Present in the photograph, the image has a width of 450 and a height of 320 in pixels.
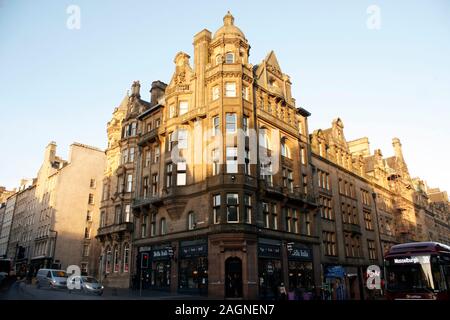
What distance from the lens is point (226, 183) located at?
29469 mm

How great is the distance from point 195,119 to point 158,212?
10.7 metres

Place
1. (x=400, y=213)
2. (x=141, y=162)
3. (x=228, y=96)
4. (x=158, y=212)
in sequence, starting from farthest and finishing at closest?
(x=400, y=213)
(x=141, y=162)
(x=158, y=212)
(x=228, y=96)

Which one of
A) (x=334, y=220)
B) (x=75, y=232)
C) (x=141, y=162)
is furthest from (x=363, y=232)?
(x=75, y=232)

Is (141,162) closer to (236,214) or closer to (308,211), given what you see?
(236,214)

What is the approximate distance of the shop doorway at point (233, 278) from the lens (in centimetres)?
2722

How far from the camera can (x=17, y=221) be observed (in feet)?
276

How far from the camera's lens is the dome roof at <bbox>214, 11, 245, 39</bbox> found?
35188mm

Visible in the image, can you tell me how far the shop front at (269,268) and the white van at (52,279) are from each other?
62.3 feet

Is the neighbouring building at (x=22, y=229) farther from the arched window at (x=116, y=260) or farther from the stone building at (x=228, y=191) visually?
the arched window at (x=116, y=260)

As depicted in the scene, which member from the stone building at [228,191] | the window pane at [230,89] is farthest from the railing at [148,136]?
the window pane at [230,89]

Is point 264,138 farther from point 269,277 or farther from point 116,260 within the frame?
point 116,260

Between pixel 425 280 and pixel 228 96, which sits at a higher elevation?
pixel 228 96

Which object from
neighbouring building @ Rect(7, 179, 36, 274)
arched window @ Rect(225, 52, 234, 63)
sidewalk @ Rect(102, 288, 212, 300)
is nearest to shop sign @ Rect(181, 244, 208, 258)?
sidewalk @ Rect(102, 288, 212, 300)
